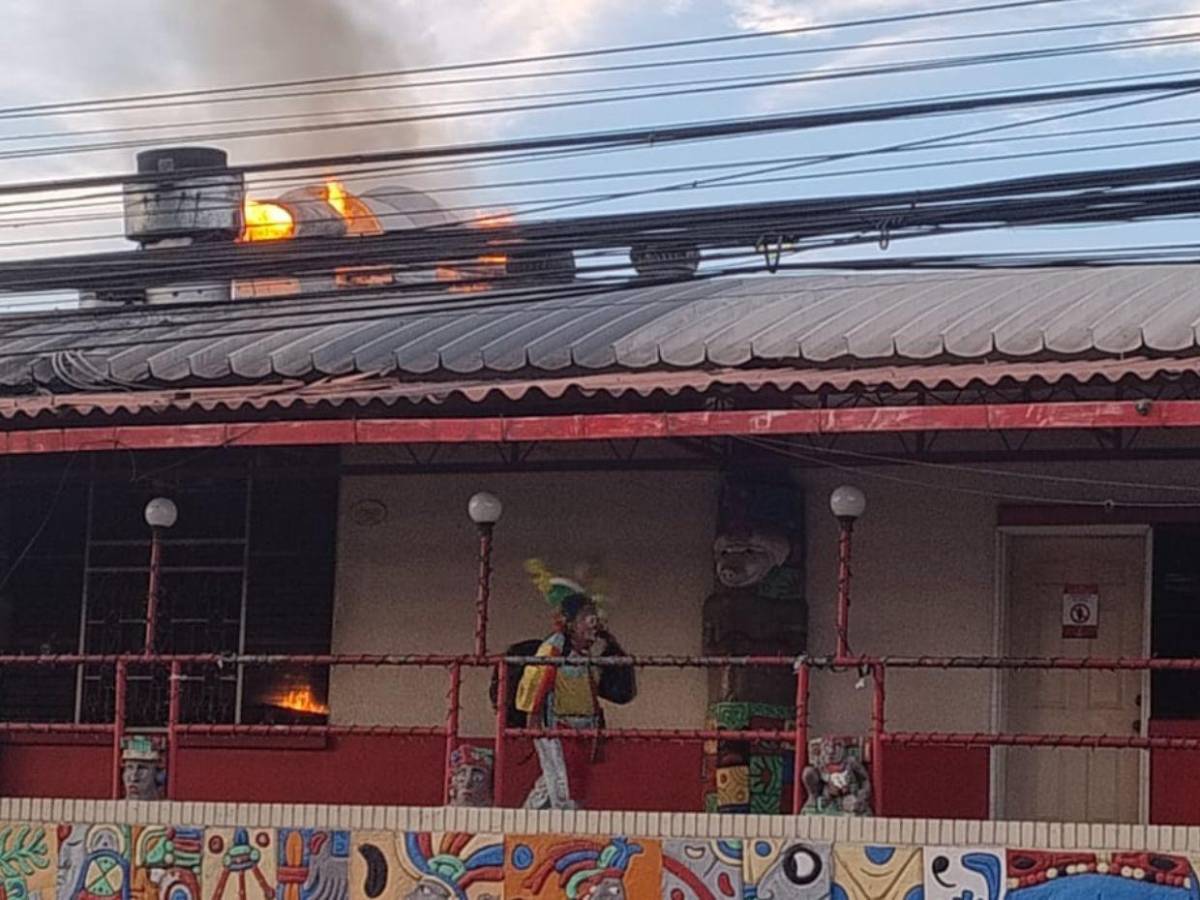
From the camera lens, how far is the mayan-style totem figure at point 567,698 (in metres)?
11.7

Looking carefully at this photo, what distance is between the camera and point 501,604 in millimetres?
13820

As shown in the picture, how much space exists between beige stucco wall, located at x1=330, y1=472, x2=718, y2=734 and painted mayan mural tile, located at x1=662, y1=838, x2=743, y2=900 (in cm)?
293

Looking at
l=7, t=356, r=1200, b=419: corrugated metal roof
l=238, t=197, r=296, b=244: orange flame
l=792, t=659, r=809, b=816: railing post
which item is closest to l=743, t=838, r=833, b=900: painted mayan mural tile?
l=792, t=659, r=809, b=816: railing post

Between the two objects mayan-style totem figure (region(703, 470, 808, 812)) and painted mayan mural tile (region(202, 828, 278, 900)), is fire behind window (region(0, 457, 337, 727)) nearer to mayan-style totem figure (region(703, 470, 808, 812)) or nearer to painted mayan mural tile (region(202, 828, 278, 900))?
mayan-style totem figure (region(703, 470, 808, 812))

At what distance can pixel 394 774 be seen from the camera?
44.7 feet

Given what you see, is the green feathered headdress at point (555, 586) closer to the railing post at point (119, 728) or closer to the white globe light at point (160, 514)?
the white globe light at point (160, 514)

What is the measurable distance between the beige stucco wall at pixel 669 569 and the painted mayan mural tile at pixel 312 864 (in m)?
2.88

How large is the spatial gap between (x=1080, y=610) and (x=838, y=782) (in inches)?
117

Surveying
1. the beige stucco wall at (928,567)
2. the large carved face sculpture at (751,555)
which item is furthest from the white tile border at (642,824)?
the large carved face sculpture at (751,555)

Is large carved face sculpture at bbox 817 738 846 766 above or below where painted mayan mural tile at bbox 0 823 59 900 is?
above

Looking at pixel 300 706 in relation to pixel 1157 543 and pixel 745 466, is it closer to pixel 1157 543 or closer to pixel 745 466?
pixel 745 466

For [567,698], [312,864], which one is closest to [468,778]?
[567,698]

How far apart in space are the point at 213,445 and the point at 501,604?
109 inches

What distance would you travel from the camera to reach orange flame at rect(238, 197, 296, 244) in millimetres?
19047
